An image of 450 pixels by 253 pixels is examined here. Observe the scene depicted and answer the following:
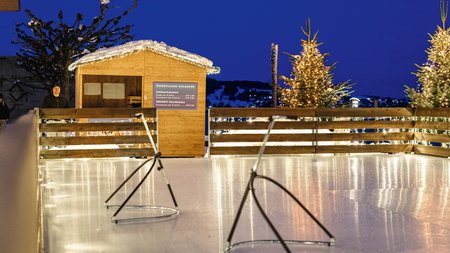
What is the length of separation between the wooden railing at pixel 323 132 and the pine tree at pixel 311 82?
328 cm

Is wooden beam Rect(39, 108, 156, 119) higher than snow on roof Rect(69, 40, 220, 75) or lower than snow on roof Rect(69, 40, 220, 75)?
lower

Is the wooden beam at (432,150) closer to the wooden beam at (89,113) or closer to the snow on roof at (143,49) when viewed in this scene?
the snow on roof at (143,49)

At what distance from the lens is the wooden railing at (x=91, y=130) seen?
13.0 metres

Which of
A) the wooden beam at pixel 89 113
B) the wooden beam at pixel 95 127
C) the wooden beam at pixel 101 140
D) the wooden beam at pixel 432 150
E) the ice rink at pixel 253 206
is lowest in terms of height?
the ice rink at pixel 253 206

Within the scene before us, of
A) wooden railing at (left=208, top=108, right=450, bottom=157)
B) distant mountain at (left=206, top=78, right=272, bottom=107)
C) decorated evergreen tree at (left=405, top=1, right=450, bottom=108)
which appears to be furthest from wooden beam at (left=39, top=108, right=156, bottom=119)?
distant mountain at (left=206, top=78, right=272, bottom=107)

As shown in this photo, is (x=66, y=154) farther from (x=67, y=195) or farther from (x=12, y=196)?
(x=12, y=196)

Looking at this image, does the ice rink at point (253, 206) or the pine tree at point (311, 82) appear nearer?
the ice rink at point (253, 206)

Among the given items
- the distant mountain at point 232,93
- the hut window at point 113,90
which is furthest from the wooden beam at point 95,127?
the distant mountain at point 232,93

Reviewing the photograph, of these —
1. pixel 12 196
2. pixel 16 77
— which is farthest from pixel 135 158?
pixel 16 77

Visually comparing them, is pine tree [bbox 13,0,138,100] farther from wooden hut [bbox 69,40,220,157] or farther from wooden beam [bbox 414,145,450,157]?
wooden beam [bbox 414,145,450,157]

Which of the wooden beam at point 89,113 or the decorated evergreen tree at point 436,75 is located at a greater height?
the decorated evergreen tree at point 436,75

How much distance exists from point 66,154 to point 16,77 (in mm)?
25941

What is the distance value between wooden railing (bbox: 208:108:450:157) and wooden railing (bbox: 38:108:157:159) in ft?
4.91

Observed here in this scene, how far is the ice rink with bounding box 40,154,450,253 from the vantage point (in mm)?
5031
